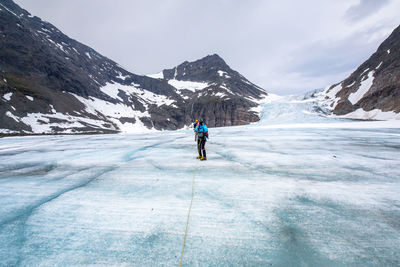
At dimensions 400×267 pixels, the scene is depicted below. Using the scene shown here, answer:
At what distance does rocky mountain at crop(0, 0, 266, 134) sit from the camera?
207ft

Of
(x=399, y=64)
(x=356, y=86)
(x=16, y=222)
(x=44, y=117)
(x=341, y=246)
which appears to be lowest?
(x=341, y=246)

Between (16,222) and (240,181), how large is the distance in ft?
16.4

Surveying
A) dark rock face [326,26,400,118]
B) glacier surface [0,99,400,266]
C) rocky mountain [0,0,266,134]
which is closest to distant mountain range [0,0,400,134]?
rocky mountain [0,0,266,134]

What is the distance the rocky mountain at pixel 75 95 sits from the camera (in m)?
63.2

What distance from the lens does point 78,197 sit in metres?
4.27

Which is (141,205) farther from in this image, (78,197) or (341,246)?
(341,246)

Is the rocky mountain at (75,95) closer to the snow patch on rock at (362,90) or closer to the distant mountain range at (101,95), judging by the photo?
the distant mountain range at (101,95)

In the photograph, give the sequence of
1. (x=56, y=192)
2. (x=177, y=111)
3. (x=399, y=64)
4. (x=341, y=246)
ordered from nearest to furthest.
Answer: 1. (x=341, y=246)
2. (x=56, y=192)
3. (x=399, y=64)
4. (x=177, y=111)

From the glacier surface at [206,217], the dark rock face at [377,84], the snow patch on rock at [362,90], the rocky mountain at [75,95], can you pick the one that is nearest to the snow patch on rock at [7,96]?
the rocky mountain at [75,95]

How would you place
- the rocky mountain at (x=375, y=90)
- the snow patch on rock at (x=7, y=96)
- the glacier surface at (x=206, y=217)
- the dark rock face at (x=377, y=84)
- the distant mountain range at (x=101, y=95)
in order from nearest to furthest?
1. the glacier surface at (x=206, y=217)
2. the rocky mountain at (x=375, y=90)
3. the dark rock face at (x=377, y=84)
4. the distant mountain range at (x=101, y=95)
5. the snow patch on rock at (x=7, y=96)

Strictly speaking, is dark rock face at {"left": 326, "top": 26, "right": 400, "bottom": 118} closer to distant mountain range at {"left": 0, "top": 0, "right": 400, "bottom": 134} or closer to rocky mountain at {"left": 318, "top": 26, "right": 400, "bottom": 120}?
rocky mountain at {"left": 318, "top": 26, "right": 400, "bottom": 120}

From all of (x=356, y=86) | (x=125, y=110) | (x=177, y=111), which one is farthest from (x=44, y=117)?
(x=356, y=86)

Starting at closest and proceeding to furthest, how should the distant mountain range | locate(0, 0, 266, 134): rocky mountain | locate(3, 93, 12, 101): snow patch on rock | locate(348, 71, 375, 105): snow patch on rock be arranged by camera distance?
the distant mountain range → locate(3, 93, 12, 101): snow patch on rock → locate(348, 71, 375, 105): snow patch on rock → locate(0, 0, 266, 134): rocky mountain

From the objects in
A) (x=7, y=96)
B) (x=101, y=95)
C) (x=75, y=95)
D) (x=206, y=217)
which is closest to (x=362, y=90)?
(x=206, y=217)
